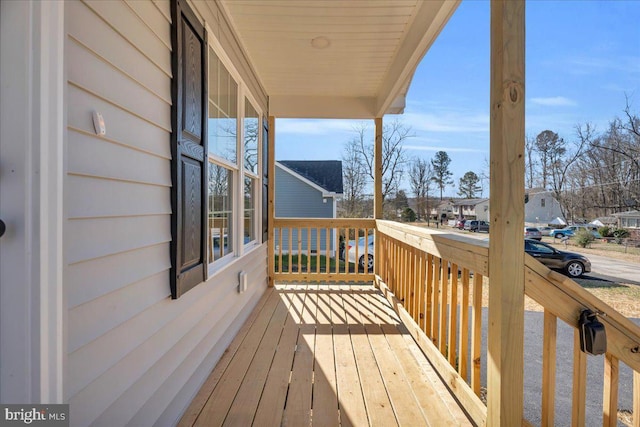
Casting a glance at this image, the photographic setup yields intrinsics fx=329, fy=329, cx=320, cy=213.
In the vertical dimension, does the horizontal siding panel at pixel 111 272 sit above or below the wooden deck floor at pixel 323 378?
above

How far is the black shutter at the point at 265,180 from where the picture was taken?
13.5 feet

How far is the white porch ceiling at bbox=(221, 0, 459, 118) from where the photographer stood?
247cm

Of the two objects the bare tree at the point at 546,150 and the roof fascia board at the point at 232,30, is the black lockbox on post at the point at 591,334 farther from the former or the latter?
the roof fascia board at the point at 232,30

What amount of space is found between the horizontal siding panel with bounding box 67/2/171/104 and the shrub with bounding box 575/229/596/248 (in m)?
1.96

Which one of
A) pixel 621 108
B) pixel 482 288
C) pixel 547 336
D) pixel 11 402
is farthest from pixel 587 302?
pixel 11 402

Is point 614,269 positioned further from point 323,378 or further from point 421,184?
point 421,184

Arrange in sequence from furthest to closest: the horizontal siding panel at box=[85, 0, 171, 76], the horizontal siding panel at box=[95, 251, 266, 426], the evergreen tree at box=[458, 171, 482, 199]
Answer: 1. the evergreen tree at box=[458, 171, 482, 199]
2. the horizontal siding panel at box=[95, 251, 266, 426]
3. the horizontal siding panel at box=[85, 0, 171, 76]

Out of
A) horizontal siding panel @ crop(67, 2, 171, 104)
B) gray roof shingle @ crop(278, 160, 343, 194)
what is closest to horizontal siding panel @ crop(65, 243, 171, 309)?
horizontal siding panel @ crop(67, 2, 171, 104)

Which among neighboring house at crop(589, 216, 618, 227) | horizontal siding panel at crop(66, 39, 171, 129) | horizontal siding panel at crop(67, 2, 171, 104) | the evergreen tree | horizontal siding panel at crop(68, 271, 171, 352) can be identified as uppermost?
horizontal siding panel at crop(67, 2, 171, 104)

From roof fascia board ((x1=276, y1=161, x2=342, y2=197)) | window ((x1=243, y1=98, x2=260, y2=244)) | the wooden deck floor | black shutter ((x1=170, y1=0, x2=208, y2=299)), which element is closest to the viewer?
black shutter ((x1=170, y1=0, x2=208, y2=299))

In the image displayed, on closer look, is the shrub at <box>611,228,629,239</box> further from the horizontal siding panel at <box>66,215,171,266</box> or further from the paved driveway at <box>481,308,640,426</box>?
the horizontal siding panel at <box>66,215,171,266</box>

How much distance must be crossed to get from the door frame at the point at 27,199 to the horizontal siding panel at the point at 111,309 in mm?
143

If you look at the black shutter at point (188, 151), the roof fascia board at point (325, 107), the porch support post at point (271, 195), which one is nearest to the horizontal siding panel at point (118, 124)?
the black shutter at point (188, 151)

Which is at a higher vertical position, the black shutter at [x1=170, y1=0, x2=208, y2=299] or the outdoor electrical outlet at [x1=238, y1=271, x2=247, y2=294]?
the black shutter at [x1=170, y1=0, x2=208, y2=299]
